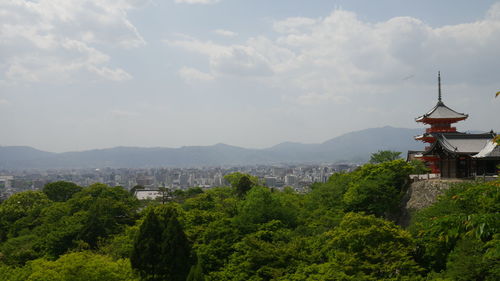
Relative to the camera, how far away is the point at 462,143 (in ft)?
75.7

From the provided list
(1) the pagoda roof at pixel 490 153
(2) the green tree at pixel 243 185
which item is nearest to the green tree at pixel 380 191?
(1) the pagoda roof at pixel 490 153

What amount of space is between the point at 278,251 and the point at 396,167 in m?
10.1

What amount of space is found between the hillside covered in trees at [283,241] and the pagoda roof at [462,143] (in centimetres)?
234

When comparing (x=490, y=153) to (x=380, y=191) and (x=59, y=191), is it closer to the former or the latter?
(x=380, y=191)

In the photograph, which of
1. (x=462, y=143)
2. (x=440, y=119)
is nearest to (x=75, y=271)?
(x=462, y=143)

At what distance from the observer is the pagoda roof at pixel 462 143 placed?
22.1m

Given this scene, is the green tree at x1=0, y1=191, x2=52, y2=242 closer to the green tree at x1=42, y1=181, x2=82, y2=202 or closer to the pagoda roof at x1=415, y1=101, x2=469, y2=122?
the green tree at x1=42, y1=181, x2=82, y2=202

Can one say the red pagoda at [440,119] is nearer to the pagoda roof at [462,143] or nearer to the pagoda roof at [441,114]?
the pagoda roof at [441,114]

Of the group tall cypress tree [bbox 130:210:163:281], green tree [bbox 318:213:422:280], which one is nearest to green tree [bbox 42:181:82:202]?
tall cypress tree [bbox 130:210:163:281]

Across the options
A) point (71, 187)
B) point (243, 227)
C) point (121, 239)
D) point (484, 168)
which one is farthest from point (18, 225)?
point (484, 168)

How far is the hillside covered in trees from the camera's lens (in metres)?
14.1

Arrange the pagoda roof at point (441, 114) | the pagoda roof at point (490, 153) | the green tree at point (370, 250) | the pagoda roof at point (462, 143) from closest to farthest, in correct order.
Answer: the green tree at point (370, 250) → the pagoda roof at point (490, 153) → the pagoda roof at point (462, 143) → the pagoda roof at point (441, 114)

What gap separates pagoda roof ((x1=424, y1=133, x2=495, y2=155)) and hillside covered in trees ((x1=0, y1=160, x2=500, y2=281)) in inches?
92.3

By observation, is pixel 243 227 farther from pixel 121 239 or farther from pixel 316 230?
pixel 121 239
